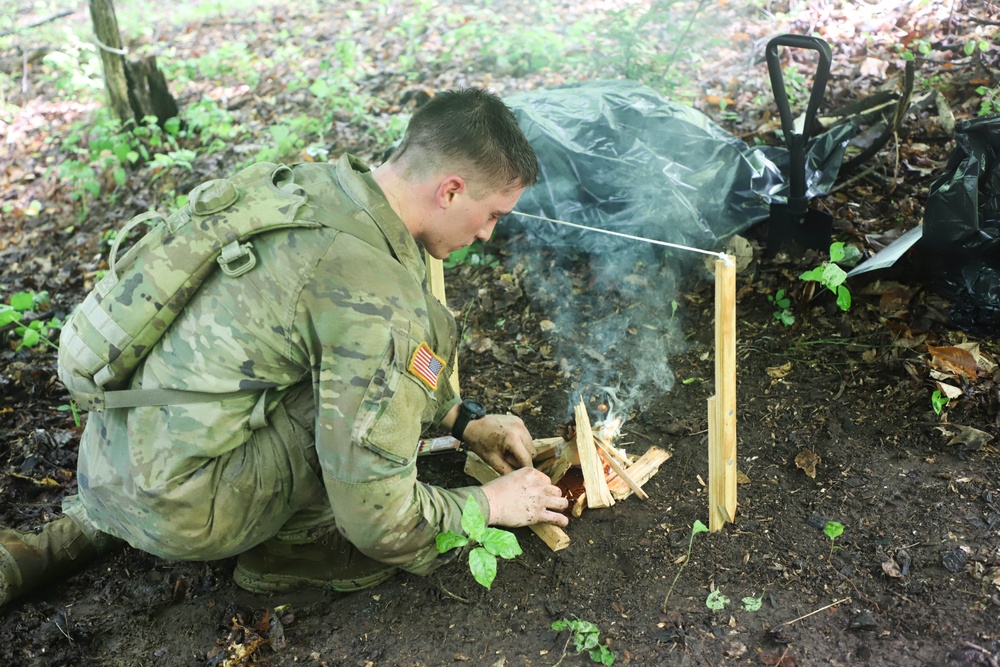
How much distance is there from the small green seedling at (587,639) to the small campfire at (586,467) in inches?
13.9

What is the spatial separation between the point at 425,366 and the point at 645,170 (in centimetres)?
233

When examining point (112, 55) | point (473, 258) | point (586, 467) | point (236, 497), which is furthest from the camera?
point (112, 55)

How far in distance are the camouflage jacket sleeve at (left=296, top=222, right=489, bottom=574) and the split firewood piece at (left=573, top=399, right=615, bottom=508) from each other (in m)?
0.83

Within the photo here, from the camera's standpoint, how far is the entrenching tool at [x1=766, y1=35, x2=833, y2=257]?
337 cm

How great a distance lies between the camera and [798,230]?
3820mm

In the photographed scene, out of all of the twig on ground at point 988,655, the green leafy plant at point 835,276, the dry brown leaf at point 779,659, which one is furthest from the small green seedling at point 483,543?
the green leafy plant at point 835,276

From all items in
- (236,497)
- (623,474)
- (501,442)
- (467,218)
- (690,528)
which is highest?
(467,218)

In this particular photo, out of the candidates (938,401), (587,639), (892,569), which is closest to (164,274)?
(587,639)

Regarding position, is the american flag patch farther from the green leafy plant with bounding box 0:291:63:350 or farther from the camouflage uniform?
the green leafy plant with bounding box 0:291:63:350

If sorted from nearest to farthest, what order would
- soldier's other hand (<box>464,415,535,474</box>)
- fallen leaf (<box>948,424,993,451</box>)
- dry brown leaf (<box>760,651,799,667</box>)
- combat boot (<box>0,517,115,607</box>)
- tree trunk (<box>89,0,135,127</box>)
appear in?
dry brown leaf (<box>760,651,799,667</box>), combat boot (<box>0,517,115,607</box>), fallen leaf (<box>948,424,993,451</box>), soldier's other hand (<box>464,415,535,474</box>), tree trunk (<box>89,0,135,127</box>)

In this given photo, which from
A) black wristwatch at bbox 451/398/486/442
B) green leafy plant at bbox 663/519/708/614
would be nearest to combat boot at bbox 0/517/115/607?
black wristwatch at bbox 451/398/486/442

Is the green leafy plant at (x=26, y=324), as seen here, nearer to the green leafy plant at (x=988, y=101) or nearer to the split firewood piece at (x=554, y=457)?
the split firewood piece at (x=554, y=457)

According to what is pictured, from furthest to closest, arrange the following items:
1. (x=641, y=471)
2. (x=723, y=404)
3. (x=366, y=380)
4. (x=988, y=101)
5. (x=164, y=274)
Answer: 1. (x=988, y=101)
2. (x=641, y=471)
3. (x=723, y=404)
4. (x=164, y=274)
5. (x=366, y=380)

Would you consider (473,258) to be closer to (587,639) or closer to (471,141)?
(471,141)
